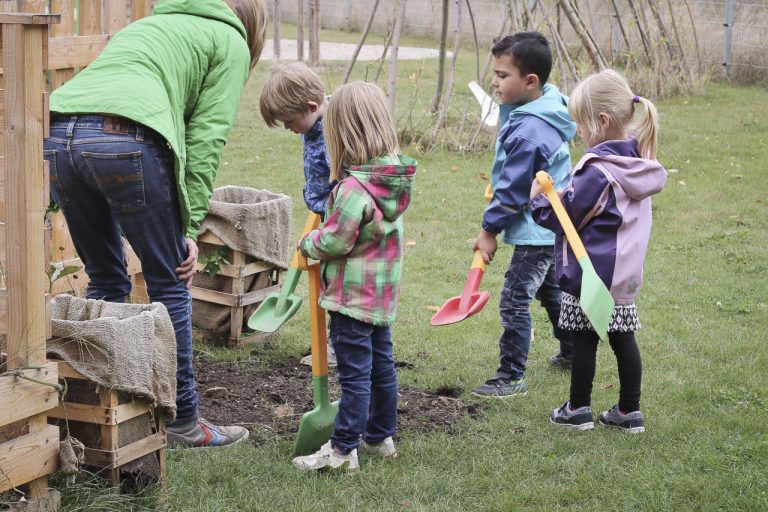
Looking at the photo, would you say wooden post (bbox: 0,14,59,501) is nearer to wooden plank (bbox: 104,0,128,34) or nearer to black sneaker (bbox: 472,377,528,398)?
black sneaker (bbox: 472,377,528,398)

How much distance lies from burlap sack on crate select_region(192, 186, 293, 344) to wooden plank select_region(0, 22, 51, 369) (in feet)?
7.18

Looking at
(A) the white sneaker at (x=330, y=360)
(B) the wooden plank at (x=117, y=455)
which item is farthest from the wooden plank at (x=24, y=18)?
(A) the white sneaker at (x=330, y=360)

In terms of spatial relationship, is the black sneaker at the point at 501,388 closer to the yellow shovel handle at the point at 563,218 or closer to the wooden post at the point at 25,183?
the yellow shovel handle at the point at 563,218

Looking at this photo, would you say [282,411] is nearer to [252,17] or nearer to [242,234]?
[242,234]

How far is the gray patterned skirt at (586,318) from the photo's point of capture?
12.6ft

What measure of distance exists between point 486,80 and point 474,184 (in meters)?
2.91

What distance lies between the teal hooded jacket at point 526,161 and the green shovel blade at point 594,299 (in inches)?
23.8

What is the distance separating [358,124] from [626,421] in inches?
65.8

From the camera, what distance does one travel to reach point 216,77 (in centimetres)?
331

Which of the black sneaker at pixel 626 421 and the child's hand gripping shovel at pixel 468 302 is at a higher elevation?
the child's hand gripping shovel at pixel 468 302

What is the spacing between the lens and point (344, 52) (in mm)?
18703

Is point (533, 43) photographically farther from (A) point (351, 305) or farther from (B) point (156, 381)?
(B) point (156, 381)

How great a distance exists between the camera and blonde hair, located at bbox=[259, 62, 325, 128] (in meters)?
4.00

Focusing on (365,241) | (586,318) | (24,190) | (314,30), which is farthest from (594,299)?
(314,30)
